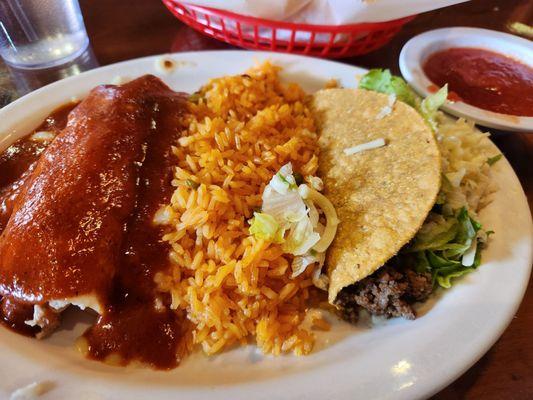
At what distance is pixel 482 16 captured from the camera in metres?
3.40

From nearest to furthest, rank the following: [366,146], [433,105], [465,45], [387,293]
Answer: [387,293], [366,146], [433,105], [465,45]

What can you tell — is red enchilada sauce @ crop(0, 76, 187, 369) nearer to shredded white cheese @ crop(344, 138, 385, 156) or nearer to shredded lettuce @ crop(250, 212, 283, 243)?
shredded lettuce @ crop(250, 212, 283, 243)

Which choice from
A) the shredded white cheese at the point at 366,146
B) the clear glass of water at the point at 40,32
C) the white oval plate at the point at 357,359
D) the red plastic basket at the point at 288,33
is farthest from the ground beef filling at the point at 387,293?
the clear glass of water at the point at 40,32

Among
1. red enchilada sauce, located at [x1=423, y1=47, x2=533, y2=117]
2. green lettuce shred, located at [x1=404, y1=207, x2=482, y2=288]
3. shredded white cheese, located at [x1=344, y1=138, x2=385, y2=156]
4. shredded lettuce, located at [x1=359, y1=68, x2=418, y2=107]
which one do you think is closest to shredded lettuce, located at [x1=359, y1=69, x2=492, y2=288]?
green lettuce shred, located at [x1=404, y1=207, x2=482, y2=288]

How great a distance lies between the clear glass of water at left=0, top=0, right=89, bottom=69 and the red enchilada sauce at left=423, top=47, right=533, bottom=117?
2.35 metres

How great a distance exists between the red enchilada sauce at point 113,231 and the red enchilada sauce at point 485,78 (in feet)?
5.24

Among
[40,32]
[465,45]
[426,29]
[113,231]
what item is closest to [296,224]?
[113,231]

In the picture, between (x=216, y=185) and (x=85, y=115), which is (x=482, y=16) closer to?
(x=216, y=185)

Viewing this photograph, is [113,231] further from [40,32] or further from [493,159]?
[40,32]

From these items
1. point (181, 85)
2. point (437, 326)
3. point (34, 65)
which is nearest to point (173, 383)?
point (437, 326)

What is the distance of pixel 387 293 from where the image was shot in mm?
1491

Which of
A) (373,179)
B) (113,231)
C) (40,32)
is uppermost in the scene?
(40,32)

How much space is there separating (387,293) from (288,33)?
1.82 meters

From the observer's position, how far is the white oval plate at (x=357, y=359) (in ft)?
4.09
